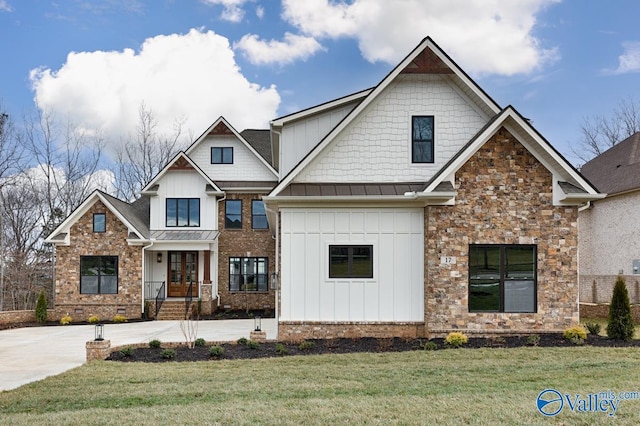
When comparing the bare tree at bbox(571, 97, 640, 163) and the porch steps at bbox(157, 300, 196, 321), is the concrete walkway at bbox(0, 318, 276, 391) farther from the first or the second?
the bare tree at bbox(571, 97, 640, 163)

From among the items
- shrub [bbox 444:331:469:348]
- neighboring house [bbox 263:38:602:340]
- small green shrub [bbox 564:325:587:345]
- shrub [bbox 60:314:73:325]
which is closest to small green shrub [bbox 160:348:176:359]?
neighboring house [bbox 263:38:602:340]

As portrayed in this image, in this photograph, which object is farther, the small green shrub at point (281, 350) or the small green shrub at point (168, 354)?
the small green shrub at point (281, 350)

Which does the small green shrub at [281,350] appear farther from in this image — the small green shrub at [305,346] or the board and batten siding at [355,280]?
the board and batten siding at [355,280]

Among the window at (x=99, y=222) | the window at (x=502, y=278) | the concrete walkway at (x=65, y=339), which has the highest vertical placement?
the window at (x=99, y=222)

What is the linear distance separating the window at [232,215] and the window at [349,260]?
11281mm

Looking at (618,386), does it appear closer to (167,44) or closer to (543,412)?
(543,412)

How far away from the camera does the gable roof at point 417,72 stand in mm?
12031

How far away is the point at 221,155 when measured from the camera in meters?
22.8

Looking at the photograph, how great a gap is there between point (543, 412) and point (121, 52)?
28.4 meters

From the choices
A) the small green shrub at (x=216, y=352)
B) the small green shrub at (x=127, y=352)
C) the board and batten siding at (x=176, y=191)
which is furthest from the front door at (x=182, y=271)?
the small green shrub at (x=216, y=352)

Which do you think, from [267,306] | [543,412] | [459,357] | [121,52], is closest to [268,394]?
[543,412]

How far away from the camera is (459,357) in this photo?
9.48 m

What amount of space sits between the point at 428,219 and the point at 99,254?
1453cm

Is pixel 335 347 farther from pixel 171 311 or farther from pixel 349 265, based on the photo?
pixel 171 311
